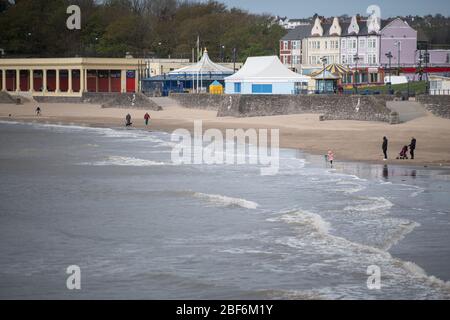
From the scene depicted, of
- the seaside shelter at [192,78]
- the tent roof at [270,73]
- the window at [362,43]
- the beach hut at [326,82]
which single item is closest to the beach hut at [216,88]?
the seaside shelter at [192,78]

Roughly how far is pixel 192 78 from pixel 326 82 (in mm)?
20897

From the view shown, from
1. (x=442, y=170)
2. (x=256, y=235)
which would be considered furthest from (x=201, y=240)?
(x=442, y=170)

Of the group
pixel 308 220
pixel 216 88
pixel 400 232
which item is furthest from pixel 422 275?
pixel 216 88

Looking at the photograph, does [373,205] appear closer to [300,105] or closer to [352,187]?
[352,187]

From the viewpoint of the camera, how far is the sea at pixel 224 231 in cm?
2147

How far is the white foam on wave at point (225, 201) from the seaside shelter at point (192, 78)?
54.6 m

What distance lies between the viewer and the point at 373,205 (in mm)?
31344

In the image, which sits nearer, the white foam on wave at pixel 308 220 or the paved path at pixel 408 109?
the white foam on wave at pixel 308 220

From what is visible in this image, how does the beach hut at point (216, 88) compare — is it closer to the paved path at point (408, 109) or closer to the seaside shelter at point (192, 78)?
the seaside shelter at point (192, 78)

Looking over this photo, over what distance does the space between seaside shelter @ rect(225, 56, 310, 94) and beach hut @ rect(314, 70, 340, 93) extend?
293 centimetres

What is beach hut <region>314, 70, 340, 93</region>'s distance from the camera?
72.4m

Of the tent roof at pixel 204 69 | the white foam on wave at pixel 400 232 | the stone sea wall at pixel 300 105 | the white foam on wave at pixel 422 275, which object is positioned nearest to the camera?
the white foam on wave at pixel 422 275

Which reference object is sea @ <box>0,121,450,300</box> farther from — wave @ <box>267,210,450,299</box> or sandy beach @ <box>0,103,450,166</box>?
sandy beach @ <box>0,103,450,166</box>
